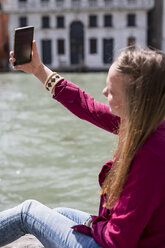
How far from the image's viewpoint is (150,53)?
1.36 metres

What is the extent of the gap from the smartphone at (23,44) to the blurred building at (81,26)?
2987cm

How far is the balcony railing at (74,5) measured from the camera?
31.9m

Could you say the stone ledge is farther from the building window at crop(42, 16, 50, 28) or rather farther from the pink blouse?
the building window at crop(42, 16, 50, 28)

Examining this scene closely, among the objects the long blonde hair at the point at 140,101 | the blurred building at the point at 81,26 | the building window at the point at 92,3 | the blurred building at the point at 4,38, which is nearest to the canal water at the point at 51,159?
the long blonde hair at the point at 140,101

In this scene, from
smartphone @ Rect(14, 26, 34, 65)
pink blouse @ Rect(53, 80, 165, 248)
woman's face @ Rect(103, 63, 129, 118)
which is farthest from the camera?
smartphone @ Rect(14, 26, 34, 65)

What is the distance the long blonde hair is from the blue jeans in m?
0.27

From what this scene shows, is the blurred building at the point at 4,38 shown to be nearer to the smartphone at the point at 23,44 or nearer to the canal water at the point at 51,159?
the canal water at the point at 51,159

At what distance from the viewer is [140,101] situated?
1304 millimetres

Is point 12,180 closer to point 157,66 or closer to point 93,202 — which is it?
point 93,202

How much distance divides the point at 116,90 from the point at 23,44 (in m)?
0.73

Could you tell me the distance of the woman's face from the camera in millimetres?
1377

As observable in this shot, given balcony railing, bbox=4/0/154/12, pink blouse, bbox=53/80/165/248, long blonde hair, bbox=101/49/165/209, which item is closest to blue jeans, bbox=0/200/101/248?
pink blouse, bbox=53/80/165/248

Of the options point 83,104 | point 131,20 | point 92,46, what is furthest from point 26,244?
point 131,20

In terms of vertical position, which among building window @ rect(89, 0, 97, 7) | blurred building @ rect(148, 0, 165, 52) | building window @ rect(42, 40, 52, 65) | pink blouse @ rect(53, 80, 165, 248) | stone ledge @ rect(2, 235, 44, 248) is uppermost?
pink blouse @ rect(53, 80, 165, 248)
